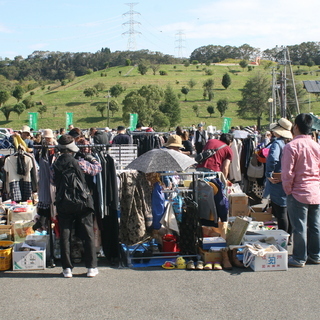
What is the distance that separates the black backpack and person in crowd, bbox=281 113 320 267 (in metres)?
2.71

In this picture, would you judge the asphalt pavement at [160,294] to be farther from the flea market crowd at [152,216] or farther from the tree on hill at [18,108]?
the tree on hill at [18,108]

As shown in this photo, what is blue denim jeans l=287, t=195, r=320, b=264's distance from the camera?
5.65m

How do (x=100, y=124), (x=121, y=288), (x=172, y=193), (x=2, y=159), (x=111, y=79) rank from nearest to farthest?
(x=121, y=288), (x=172, y=193), (x=2, y=159), (x=100, y=124), (x=111, y=79)

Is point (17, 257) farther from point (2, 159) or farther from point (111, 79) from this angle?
point (111, 79)

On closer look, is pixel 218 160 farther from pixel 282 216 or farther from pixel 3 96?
pixel 3 96

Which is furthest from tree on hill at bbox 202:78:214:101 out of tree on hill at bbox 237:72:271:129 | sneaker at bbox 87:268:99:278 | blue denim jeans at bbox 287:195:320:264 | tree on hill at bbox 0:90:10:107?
sneaker at bbox 87:268:99:278

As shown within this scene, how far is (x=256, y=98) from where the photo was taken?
66.1m

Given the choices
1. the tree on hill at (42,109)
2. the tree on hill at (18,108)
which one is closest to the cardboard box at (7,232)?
the tree on hill at (18,108)

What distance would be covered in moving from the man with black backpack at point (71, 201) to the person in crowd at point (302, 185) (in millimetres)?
2686

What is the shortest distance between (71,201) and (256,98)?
64.0 meters

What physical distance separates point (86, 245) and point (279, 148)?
11.3 feet

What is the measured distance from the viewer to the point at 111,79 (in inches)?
3760

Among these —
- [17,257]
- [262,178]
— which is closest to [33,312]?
[17,257]

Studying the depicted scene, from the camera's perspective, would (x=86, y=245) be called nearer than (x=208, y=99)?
Yes
